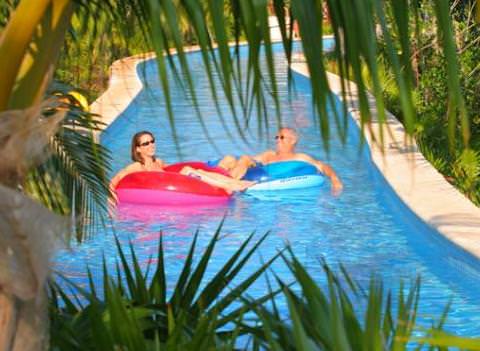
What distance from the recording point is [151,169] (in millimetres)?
10672

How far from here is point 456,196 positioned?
8.31 meters

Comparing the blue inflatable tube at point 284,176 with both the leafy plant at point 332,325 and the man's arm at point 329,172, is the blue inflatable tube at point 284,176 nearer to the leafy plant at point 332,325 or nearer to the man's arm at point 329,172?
the man's arm at point 329,172

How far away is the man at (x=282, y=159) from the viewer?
10.9m

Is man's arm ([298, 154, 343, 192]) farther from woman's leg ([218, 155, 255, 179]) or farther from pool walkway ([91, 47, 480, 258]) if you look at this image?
woman's leg ([218, 155, 255, 179])

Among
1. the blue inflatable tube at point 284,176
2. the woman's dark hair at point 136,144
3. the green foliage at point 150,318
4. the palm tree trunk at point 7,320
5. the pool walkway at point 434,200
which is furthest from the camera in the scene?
the blue inflatable tube at point 284,176

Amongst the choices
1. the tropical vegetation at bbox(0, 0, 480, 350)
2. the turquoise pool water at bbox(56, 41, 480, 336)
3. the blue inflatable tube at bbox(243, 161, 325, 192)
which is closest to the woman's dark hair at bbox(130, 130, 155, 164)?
the turquoise pool water at bbox(56, 41, 480, 336)

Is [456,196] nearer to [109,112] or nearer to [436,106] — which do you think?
[436,106]

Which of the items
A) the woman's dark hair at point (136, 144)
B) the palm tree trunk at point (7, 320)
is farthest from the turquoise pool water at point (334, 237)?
the palm tree trunk at point (7, 320)

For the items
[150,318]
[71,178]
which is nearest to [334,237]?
[71,178]

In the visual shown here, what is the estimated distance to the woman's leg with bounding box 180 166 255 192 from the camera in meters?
10.5

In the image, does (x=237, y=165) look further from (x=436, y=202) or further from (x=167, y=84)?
(x=167, y=84)

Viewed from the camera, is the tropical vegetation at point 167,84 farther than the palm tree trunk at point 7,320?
Result: No

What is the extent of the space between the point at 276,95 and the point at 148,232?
307 inches

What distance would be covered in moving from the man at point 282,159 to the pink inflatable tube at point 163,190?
19.7 inches
